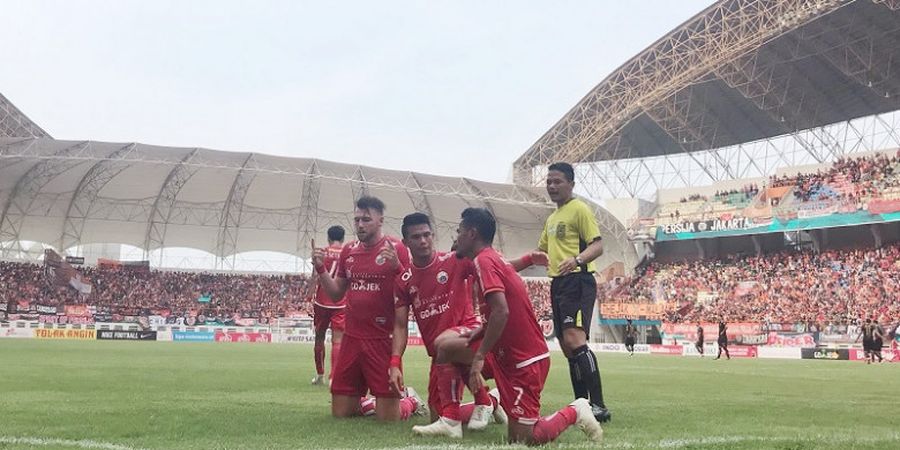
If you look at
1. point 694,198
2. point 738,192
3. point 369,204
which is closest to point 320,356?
point 369,204

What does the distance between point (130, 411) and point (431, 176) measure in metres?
37.1

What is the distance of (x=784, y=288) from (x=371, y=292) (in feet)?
125

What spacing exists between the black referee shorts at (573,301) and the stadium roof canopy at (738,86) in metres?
31.5

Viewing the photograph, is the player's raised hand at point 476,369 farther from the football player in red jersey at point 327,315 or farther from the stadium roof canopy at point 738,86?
the stadium roof canopy at point 738,86

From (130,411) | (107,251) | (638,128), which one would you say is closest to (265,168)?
(107,251)

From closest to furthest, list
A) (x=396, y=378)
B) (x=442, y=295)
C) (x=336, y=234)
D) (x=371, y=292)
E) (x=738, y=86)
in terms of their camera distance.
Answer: (x=396, y=378)
(x=442, y=295)
(x=371, y=292)
(x=336, y=234)
(x=738, y=86)

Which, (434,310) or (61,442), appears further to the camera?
(434,310)

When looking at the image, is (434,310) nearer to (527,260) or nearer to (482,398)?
(482,398)

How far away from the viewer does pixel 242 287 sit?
52312mm

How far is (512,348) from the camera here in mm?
5211

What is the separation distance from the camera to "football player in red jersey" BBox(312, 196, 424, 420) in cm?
639

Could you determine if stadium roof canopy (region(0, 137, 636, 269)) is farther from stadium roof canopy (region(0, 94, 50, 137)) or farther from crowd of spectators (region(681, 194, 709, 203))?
crowd of spectators (region(681, 194, 709, 203))

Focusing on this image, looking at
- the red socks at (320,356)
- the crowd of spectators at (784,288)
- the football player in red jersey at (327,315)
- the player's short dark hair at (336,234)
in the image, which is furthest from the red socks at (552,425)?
the crowd of spectators at (784,288)

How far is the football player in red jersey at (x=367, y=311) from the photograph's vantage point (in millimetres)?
6391
